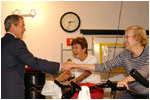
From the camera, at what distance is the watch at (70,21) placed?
4.40 meters

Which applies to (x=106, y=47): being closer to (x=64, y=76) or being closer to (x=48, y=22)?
(x=48, y=22)

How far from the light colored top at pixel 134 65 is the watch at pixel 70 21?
2027 millimetres

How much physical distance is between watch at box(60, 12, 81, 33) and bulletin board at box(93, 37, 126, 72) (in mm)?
404

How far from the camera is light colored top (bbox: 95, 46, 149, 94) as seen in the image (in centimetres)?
198

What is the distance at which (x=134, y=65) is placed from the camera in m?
2.20

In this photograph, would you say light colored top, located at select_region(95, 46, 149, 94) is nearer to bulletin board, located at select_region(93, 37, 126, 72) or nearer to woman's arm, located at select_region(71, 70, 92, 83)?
woman's arm, located at select_region(71, 70, 92, 83)

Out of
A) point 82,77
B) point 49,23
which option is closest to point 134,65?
point 82,77

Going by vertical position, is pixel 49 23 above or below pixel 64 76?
above

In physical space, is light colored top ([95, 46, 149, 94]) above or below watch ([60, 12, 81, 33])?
below

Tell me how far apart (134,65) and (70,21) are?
2.37m

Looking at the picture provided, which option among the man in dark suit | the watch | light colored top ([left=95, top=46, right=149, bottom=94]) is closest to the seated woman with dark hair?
light colored top ([left=95, top=46, right=149, bottom=94])

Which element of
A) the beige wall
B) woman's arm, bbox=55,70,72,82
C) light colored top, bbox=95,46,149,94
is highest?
the beige wall

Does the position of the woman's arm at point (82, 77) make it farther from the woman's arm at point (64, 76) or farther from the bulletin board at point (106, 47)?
the bulletin board at point (106, 47)

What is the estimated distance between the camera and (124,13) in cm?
456
